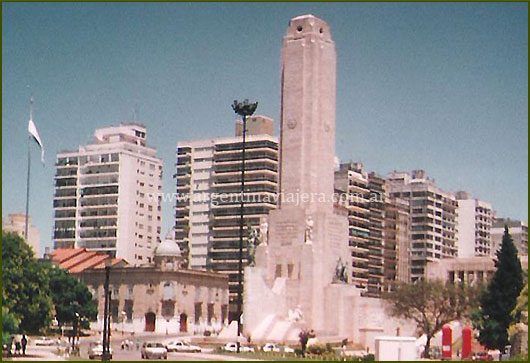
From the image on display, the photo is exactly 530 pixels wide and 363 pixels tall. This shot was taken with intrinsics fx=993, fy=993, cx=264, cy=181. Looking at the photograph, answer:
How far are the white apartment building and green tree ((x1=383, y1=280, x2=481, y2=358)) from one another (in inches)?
2043

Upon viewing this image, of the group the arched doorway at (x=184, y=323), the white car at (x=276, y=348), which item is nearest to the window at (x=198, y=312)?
the arched doorway at (x=184, y=323)

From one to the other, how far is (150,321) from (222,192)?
29.5m

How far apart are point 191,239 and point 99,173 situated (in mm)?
15499

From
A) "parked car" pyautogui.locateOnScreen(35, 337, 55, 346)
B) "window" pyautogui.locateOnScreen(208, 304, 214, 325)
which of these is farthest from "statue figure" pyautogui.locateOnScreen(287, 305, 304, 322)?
"window" pyautogui.locateOnScreen(208, 304, 214, 325)

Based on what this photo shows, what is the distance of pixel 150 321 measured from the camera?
94688 millimetres

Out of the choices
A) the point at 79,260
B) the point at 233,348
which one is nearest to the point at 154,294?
the point at 79,260

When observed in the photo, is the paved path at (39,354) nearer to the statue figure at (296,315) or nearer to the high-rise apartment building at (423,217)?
the statue figure at (296,315)

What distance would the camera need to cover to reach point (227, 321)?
354ft

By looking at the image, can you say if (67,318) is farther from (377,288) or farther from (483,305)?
(377,288)

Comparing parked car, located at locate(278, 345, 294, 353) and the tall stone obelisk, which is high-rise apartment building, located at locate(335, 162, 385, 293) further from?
parked car, located at locate(278, 345, 294, 353)

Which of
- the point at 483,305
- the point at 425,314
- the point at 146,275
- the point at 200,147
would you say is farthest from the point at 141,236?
the point at 483,305

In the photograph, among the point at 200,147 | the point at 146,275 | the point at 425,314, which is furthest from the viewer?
the point at 200,147

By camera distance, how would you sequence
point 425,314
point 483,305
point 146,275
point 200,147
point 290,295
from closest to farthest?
1. point 483,305
2. point 425,314
3. point 290,295
4. point 146,275
5. point 200,147

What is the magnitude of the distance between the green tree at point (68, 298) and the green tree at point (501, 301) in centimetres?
3278
